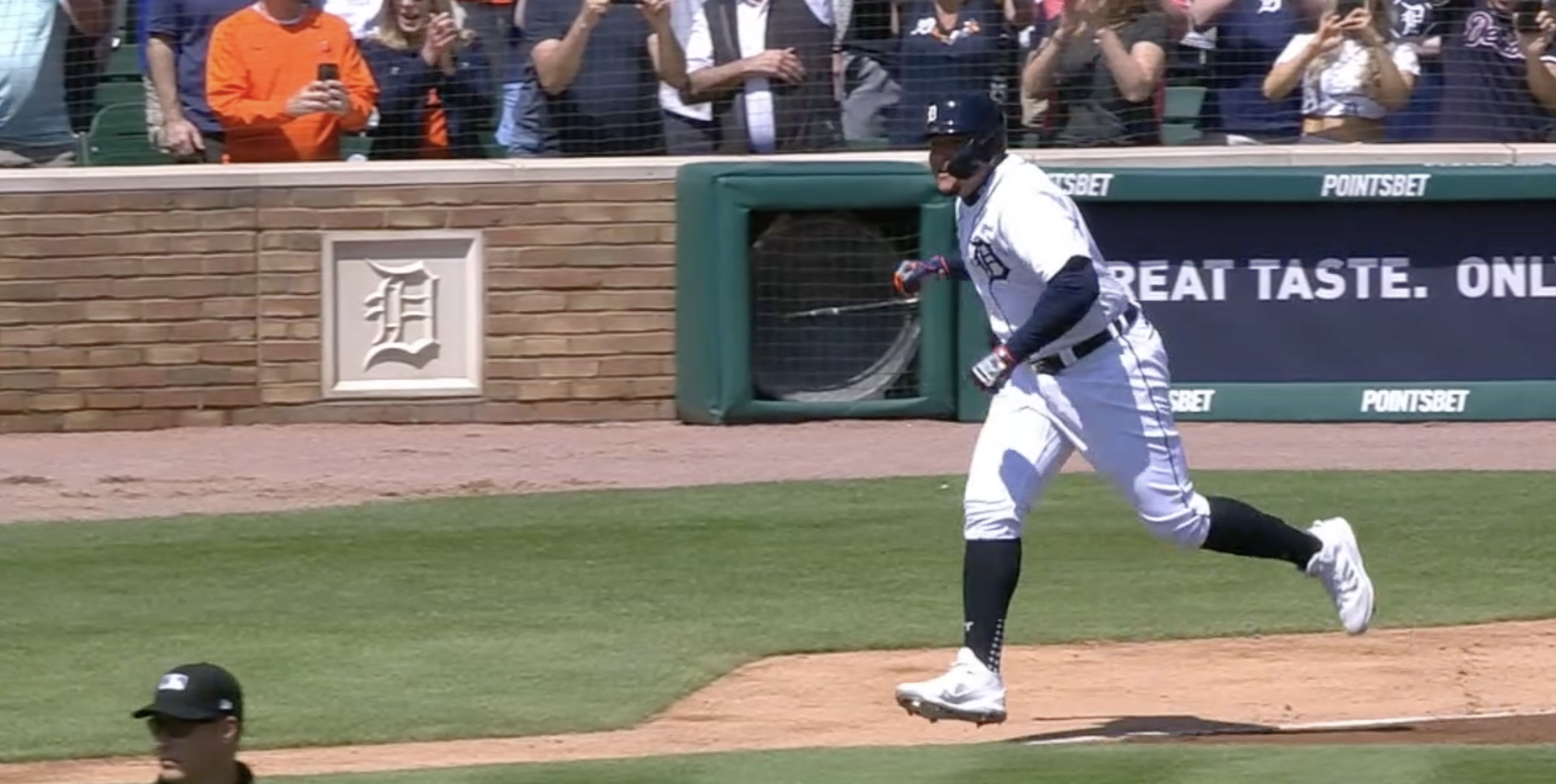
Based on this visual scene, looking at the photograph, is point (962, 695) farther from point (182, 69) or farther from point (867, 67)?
point (182, 69)

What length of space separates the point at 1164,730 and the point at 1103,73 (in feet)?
17.4

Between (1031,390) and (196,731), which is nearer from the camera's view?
(196,731)

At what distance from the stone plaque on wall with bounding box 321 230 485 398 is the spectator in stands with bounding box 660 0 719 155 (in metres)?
0.98

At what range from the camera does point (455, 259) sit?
470 inches

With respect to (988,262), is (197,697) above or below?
below

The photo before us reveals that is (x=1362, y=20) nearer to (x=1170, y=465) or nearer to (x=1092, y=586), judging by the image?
(x=1092, y=586)

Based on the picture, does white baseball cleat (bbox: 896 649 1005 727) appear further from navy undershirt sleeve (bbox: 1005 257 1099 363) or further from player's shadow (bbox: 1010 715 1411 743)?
navy undershirt sleeve (bbox: 1005 257 1099 363)

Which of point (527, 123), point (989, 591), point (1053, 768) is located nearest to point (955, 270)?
point (989, 591)

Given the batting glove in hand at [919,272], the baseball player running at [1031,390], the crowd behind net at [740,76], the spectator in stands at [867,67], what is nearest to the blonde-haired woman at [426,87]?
the crowd behind net at [740,76]

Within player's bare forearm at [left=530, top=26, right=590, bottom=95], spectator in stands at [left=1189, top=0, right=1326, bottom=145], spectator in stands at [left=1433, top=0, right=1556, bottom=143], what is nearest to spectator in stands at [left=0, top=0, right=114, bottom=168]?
player's bare forearm at [left=530, top=26, right=590, bottom=95]

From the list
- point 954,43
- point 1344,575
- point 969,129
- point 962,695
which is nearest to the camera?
point 962,695

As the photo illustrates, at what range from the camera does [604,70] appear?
11930 millimetres

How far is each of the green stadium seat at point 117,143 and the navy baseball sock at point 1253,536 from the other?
638cm

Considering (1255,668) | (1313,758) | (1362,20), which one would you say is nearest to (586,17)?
(1362,20)
